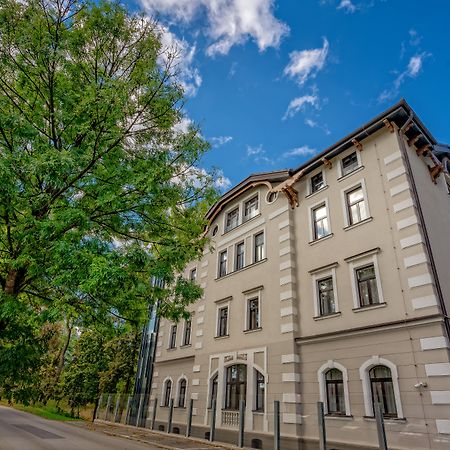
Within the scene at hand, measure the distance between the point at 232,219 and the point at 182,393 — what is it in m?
11.3

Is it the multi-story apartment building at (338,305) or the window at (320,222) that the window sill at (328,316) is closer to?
the multi-story apartment building at (338,305)

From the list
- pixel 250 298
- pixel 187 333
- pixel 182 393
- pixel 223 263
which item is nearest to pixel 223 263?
pixel 223 263

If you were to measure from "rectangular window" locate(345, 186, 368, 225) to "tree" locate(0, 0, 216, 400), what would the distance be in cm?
886

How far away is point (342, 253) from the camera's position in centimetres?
1496

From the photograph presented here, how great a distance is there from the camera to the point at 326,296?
49.4ft

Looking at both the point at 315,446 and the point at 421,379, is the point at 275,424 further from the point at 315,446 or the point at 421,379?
the point at 421,379

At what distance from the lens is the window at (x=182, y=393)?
20.1m

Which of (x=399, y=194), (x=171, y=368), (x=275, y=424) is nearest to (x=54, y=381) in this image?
(x=171, y=368)

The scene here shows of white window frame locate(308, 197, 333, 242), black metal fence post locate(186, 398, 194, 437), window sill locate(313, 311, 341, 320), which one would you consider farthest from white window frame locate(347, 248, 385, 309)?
black metal fence post locate(186, 398, 194, 437)

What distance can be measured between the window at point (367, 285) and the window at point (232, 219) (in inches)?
383

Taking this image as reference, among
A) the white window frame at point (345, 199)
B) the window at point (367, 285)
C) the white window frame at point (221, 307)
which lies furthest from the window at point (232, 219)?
the window at point (367, 285)

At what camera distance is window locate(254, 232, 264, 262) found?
19.2m

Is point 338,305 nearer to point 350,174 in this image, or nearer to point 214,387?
A: point 350,174

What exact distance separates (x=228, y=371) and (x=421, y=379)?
9.63 metres
